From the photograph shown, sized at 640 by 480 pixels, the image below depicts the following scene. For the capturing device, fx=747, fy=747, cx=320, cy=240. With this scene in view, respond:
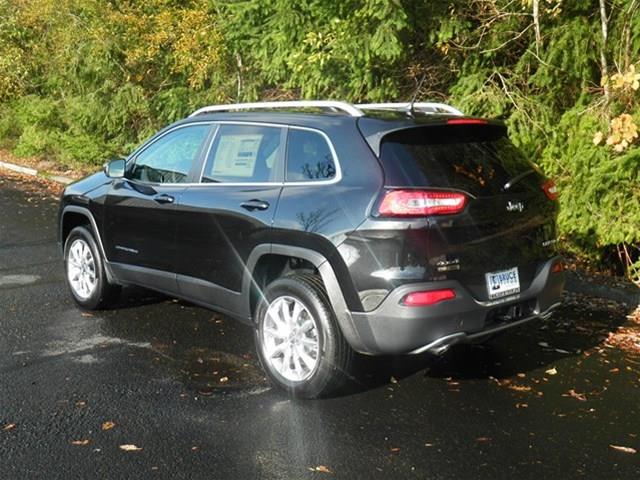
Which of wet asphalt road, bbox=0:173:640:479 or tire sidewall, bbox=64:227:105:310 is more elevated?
tire sidewall, bbox=64:227:105:310

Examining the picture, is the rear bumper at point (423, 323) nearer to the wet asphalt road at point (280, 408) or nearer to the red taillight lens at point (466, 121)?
the wet asphalt road at point (280, 408)

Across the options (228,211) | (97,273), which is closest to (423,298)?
(228,211)

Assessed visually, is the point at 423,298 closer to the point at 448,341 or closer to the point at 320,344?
the point at 448,341

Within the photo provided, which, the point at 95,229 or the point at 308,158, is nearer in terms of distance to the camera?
the point at 308,158

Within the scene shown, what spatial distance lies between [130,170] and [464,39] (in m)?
4.69

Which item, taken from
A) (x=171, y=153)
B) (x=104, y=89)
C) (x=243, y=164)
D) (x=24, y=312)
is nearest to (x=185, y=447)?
(x=243, y=164)

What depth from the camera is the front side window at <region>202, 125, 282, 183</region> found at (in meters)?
5.00

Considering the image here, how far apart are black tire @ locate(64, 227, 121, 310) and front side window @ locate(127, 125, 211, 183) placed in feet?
2.62

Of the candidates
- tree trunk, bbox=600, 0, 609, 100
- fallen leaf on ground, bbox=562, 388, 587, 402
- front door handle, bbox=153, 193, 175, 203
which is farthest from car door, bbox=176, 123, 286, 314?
tree trunk, bbox=600, 0, 609, 100

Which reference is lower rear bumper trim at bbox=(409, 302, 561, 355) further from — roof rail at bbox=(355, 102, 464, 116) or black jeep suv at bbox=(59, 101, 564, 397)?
roof rail at bbox=(355, 102, 464, 116)

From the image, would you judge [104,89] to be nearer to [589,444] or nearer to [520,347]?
[520,347]

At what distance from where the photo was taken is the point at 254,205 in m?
4.93

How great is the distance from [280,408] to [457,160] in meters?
1.86

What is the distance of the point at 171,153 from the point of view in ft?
19.3
